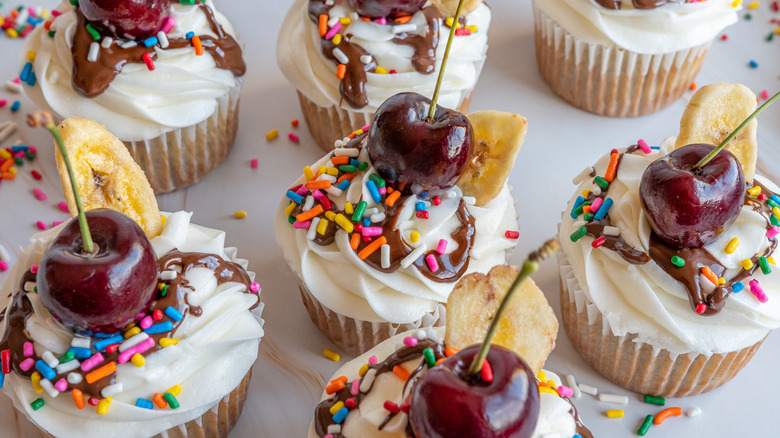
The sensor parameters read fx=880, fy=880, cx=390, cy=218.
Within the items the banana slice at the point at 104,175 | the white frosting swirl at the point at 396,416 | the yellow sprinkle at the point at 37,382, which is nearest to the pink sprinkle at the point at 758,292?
the white frosting swirl at the point at 396,416

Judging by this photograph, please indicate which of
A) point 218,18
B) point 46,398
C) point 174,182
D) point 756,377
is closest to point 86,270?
point 46,398

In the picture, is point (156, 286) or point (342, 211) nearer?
point (156, 286)

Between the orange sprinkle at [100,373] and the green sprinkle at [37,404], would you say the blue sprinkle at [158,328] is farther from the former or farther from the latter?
the green sprinkle at [37,404]

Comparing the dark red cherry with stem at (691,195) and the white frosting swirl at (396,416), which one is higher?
the dark red cherry with stem at (691,195)

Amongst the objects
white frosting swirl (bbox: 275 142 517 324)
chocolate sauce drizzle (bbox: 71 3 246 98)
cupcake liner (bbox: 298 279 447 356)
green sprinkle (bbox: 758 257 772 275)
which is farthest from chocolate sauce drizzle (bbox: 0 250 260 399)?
green sprinkle (bbox: 758 257 772 275)

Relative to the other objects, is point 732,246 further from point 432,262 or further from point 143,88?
point 143,88

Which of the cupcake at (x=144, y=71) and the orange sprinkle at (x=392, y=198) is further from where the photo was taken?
the cupcake at (x=144, y=71)

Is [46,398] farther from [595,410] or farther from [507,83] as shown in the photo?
[507,83]
